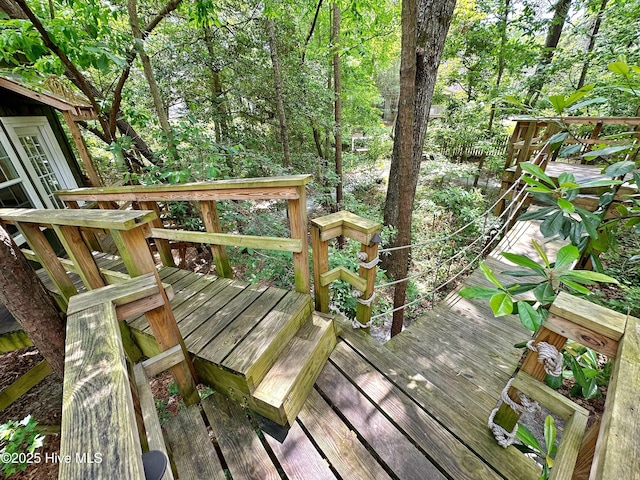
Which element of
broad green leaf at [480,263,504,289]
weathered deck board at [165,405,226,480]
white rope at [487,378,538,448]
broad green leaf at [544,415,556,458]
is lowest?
weathered deck board at [165,405,226,480]

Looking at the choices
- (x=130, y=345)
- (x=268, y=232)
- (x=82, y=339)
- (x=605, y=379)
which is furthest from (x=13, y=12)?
(x=605, y=379)

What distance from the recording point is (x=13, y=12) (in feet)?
11.2

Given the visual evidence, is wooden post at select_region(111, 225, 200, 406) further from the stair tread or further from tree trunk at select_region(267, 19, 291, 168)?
tree trunk at select_region(267, 19, 291, 168)

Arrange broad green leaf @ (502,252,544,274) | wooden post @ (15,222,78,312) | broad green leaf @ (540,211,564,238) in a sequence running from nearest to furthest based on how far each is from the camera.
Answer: broad green leaf @ (502,252,544,274) → broad green leaf @ (540,211,564,238) → wooden post @ (15,222,78,312)

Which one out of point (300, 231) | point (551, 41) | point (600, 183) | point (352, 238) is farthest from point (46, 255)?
point (551, 41)

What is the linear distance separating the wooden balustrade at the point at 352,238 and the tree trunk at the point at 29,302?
2227mm

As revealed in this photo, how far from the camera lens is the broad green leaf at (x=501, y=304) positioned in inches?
38.5

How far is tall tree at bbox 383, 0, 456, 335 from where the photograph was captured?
7.39 feet

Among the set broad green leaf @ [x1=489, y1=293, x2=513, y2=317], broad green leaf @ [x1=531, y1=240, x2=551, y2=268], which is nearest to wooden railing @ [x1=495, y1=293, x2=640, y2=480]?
broad green leaf @ [x1=489, y1=293, x2=513, y2=317]

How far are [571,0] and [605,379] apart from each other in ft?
33.0

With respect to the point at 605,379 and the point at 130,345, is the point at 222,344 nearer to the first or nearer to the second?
the point at 130,345

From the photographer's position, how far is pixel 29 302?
2016 millimetres

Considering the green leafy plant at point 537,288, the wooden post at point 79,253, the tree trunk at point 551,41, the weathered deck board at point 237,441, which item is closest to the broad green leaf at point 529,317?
the green leafy plant at point 537,288

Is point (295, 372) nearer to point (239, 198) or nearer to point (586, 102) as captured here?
point (239, 198)
